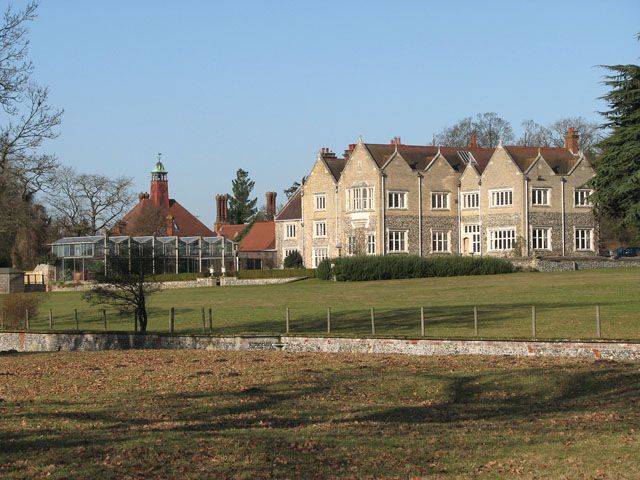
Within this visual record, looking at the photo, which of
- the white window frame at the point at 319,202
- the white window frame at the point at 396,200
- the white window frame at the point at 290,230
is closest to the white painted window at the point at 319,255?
the white window frame at the point at 319,202

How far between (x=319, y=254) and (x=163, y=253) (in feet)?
42.3

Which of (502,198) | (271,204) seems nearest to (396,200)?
(502,198)

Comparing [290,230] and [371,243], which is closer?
[371,243]

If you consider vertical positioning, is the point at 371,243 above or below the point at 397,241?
below

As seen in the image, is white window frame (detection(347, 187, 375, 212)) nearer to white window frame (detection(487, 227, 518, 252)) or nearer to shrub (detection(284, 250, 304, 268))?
shrub (detection(284, 250, 304, 268))

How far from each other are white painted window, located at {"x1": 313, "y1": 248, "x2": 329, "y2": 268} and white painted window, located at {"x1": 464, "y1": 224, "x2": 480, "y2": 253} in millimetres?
11154

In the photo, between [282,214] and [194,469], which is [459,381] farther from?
[282,214]

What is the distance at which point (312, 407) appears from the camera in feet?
66.6

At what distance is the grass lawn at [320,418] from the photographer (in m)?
14.2

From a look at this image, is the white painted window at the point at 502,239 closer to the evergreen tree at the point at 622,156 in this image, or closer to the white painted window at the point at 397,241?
the white painted window at the point at 397,241

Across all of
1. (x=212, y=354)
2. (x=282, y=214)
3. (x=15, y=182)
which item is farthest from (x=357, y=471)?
(x=282, y=214)

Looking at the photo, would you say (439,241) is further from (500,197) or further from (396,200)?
(500,197)

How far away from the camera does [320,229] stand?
8512cm

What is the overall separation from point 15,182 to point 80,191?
234 ft
